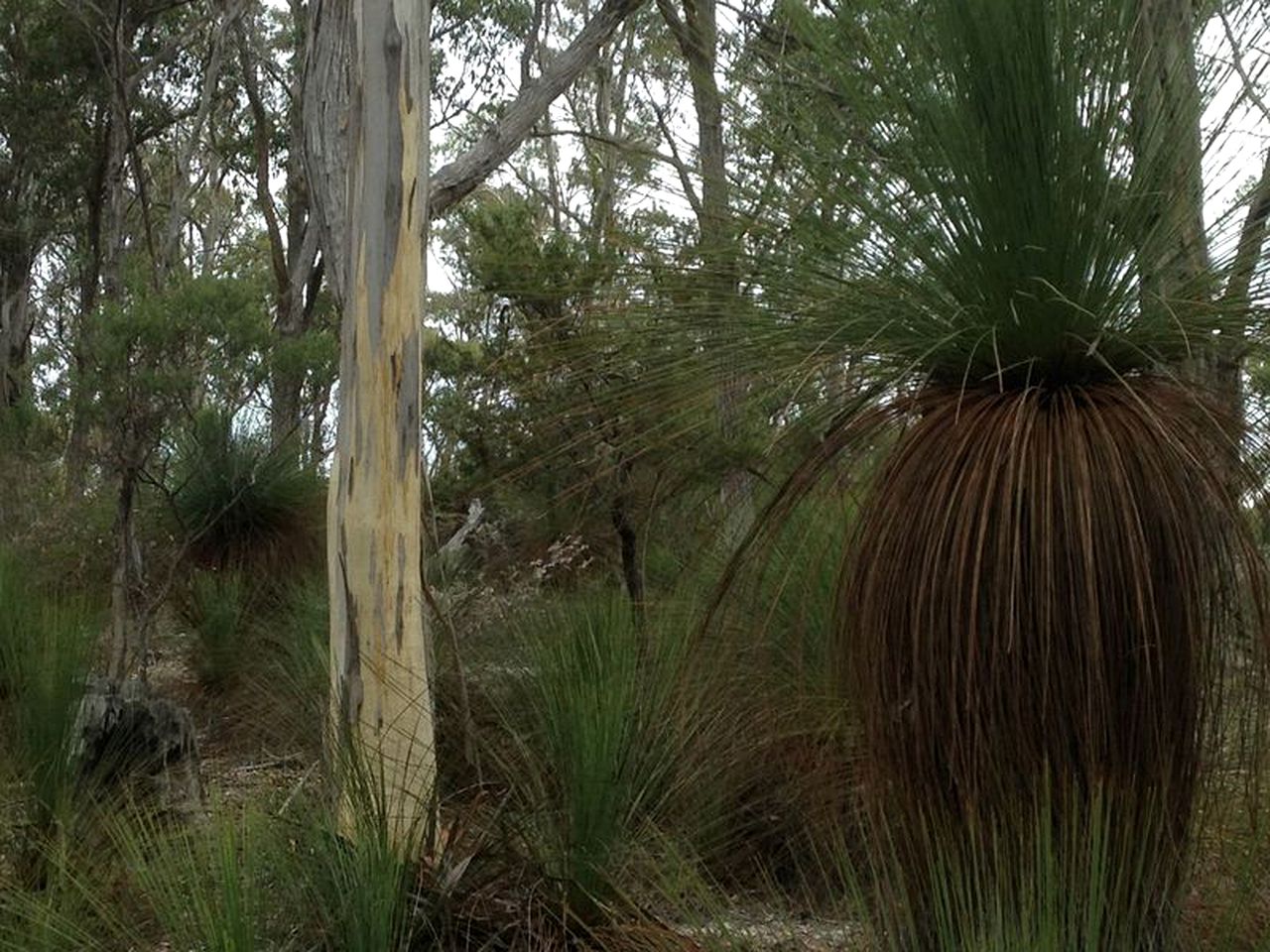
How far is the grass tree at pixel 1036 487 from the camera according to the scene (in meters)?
2.85

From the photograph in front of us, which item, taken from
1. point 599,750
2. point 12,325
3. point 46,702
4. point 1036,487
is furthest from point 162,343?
point 12,325

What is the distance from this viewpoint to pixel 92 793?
502cm

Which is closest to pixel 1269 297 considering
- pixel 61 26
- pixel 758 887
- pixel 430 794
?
pixel 758 887

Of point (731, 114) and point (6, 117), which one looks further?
point (6, 117)

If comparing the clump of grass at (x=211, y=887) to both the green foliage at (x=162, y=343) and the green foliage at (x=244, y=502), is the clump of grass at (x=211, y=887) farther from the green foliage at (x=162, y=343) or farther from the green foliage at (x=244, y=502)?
the green foliage at (x=244, y=502)

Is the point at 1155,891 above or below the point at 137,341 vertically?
below

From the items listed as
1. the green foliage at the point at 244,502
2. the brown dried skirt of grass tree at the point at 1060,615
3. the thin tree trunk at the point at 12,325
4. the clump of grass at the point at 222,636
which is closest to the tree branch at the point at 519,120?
the green foliage at the point at 244,502

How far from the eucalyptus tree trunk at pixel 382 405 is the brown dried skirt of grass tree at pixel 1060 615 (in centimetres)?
245

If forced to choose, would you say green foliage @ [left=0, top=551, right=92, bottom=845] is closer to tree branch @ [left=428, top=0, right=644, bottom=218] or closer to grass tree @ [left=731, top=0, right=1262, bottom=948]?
tree branch @ [left=428, top=0, right=644, bottom=218]

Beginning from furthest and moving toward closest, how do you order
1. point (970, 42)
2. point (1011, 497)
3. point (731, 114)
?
1. point (731, 114)
2. point (970, 42)
3. point (1011, 497)

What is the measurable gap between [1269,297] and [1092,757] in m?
0.91

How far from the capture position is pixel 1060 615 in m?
2.88

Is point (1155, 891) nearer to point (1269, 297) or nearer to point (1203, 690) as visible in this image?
point (1203, 690)

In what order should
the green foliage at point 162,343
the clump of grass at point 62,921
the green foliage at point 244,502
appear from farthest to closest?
the green foliage at point 244,502 → the green foliage at point 162,343 → the clump of grass at point 62,921
